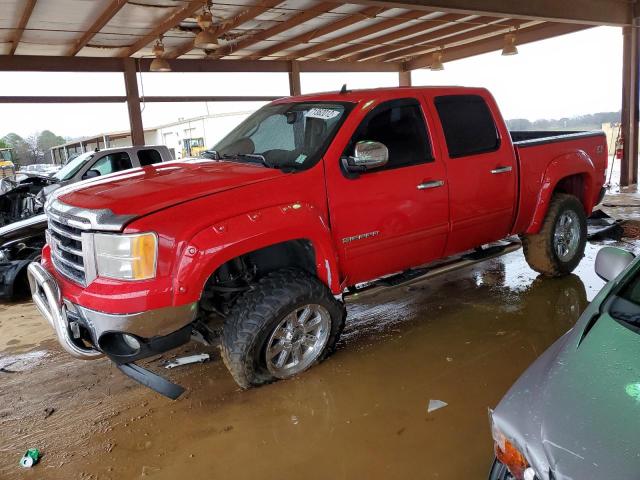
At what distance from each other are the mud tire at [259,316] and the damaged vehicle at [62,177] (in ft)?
16.3

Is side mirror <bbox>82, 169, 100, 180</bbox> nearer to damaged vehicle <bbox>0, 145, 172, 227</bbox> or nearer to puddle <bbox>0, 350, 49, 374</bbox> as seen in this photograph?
damaged vehicle <bbox>0, 145, 172, 227</bbox>

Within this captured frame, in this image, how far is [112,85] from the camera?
41.8 feet

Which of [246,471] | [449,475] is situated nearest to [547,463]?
[449,475]

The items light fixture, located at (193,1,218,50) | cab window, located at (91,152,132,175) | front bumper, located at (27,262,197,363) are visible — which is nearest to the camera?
front bumper, located at (27,262,197,363)

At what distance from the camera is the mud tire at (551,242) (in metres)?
5.11

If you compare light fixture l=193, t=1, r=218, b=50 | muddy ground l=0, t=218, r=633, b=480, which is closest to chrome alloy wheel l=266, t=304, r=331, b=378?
muddy ground l=0, t=218, r=633, b=480

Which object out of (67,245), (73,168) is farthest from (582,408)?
(73,168)

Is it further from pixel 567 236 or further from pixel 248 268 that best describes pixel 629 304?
pixel 567 236

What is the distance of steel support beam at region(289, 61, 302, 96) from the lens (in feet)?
48.5

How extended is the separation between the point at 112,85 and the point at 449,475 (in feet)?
41.8

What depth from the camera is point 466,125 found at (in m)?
4.45

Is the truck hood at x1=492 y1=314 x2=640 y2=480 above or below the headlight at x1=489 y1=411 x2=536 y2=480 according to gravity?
above

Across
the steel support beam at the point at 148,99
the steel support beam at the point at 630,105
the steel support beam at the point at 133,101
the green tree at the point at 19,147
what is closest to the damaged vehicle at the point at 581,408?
the steel support beam at the point at 630,105

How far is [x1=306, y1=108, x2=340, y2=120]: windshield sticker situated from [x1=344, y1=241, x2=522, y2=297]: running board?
51.9 inches
